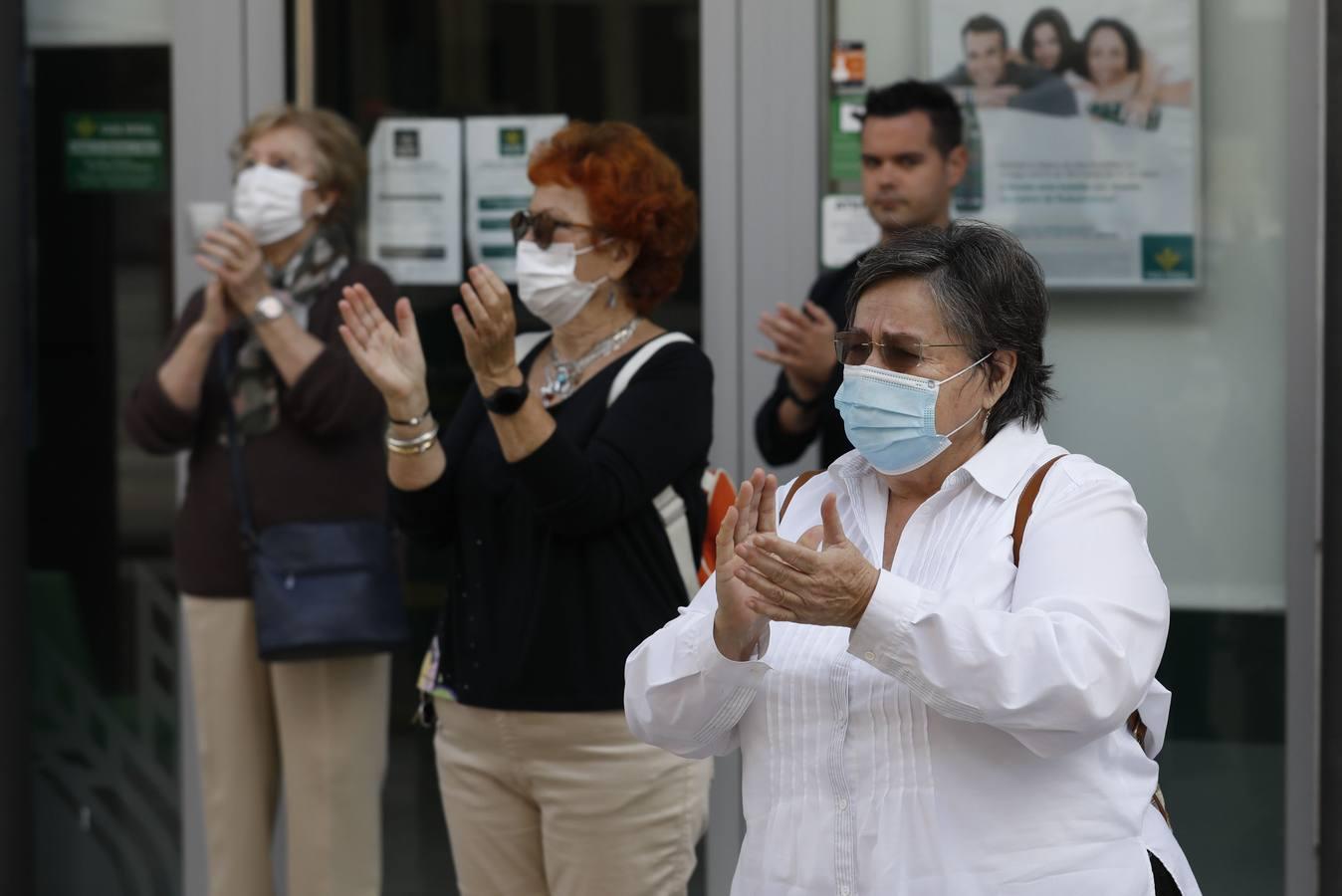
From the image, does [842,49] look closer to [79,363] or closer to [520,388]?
[520,388]

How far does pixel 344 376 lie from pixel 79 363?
5.03ft

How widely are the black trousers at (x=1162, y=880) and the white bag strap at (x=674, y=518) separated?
1256 mm

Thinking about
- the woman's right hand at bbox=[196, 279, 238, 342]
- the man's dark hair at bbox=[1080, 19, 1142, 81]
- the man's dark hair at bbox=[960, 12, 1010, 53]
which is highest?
the man's dark hair at bbox=[960, 12, 1010, 53]

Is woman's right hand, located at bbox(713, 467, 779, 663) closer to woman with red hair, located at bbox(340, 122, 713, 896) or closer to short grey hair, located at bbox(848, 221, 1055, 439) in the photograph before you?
short grey hair, located at bbox(848, 221, 1055, 439)

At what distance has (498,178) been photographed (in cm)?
506

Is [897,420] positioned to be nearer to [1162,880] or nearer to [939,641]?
[939,641]

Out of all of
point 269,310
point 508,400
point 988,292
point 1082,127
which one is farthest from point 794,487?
point 1082,127

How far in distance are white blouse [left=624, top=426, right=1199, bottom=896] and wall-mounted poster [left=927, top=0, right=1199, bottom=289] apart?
2.21 metres

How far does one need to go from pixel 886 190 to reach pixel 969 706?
2.06 meters

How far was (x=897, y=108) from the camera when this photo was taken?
4238mm

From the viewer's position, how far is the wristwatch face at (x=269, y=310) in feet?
14.0

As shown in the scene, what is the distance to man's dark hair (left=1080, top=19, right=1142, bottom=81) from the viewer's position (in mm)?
4711

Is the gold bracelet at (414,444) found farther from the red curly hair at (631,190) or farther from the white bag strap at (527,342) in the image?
the red curly hair at (631,190)

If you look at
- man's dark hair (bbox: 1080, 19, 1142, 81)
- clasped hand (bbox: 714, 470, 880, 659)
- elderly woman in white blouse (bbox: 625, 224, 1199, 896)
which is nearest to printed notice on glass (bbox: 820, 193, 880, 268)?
man's dark hair (bbox: 1080, 19, 1142, 81)
